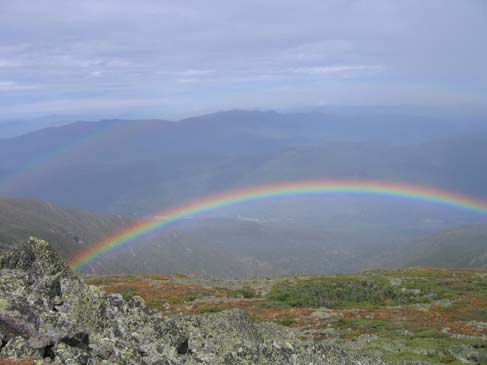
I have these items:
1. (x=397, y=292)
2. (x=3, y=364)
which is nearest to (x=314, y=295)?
(x=397, y=292)

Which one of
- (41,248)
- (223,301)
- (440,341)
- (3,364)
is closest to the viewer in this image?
(3,364)

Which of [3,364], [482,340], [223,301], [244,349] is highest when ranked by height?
[3,364]

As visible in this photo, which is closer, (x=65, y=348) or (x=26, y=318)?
(x=65, y=348)

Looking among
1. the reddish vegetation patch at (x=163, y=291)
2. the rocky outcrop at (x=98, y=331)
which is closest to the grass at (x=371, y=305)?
the reddish vegetation patch at (x=163, y=291)

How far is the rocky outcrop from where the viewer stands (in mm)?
13789

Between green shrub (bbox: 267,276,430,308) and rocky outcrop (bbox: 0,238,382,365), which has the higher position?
rocky outcrop (bbox: 0,238,382,365)

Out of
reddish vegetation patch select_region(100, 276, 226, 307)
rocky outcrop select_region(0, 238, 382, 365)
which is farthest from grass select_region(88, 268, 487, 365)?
rocky outcrop select_region(0, 238, 382, 365)

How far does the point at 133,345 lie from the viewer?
49.5 feet

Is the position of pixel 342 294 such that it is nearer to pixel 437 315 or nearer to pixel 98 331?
pixel 437 315

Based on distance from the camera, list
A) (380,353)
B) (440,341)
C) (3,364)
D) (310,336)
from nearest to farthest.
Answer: (3,364) → (380,353) → (440,341) → (310,336)

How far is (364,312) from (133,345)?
28.5m

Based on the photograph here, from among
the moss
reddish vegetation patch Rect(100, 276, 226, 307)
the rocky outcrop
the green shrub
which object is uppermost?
the rocky outcrop

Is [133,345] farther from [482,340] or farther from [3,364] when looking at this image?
[482,340]

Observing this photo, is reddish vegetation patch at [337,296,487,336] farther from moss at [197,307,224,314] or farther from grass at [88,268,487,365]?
moss at [197,307,224,314]
